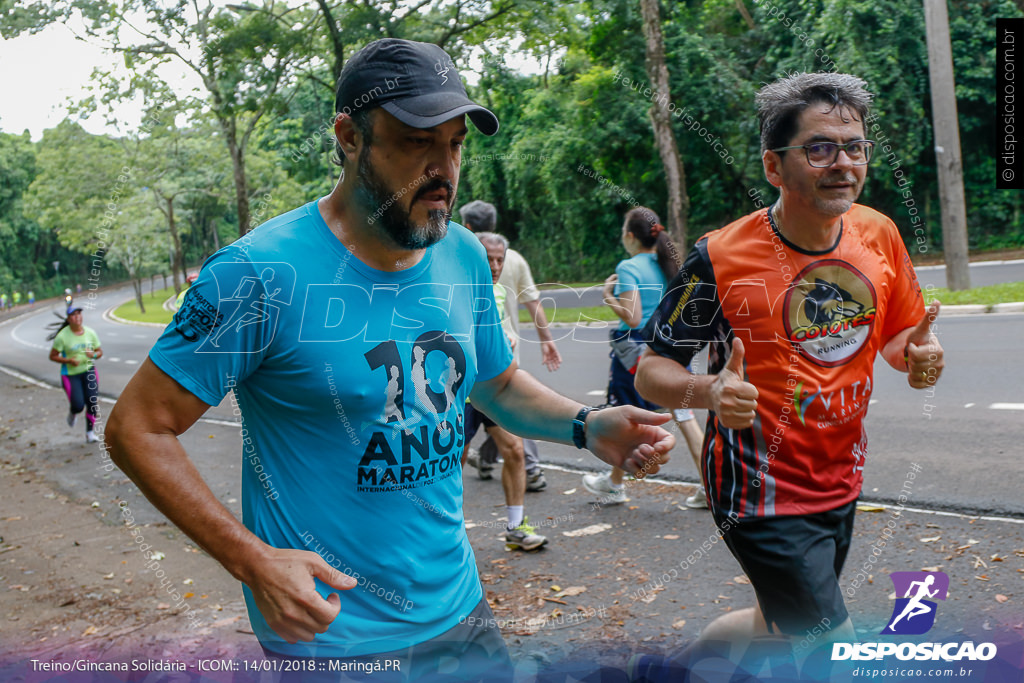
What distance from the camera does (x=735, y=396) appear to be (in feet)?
8.13

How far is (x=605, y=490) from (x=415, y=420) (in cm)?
439

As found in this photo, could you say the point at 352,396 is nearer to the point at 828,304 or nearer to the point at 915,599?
the point at 828,304

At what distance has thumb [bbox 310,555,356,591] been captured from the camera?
A: 1674 millimetres

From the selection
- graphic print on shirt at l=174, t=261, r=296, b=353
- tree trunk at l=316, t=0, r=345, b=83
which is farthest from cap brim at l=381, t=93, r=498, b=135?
tree trunk at l=316, t=0, r=345, b=83

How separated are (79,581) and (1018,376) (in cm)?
834

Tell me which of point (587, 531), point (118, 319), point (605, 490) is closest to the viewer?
point (587, 531)

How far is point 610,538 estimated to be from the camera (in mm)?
5516

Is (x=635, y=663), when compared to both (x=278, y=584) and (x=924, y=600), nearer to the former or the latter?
(x=924, y=600)

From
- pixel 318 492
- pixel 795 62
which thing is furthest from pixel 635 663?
pixel 795 62

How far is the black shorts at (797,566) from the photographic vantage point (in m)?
2.63

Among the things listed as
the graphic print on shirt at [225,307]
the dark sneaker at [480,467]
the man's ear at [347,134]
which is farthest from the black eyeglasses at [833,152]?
the dark sneaker at [480,467]

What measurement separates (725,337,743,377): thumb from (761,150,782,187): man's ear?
25.7 inches

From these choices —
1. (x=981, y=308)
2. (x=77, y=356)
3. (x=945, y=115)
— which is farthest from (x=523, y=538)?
(x=981, y=308)

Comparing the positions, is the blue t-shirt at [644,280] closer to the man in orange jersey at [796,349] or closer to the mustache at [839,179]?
the man in orange jersey at [796,349]
